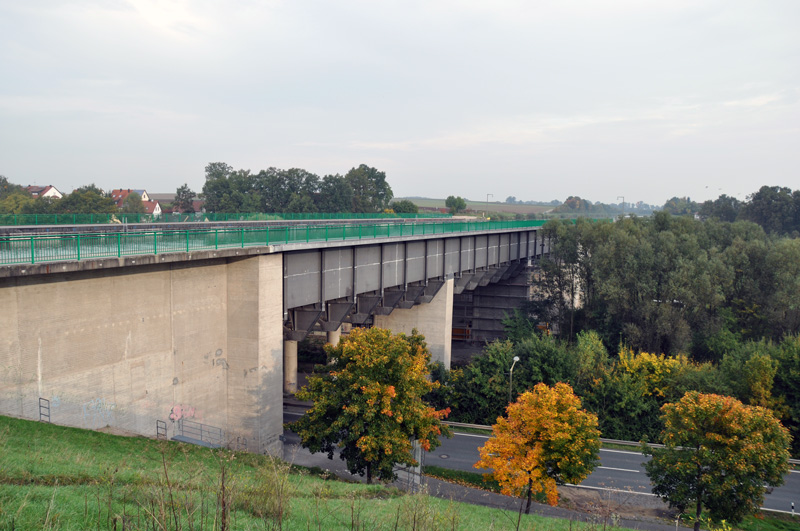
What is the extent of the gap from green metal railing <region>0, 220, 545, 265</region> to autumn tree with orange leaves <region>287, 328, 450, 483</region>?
17.9 feet

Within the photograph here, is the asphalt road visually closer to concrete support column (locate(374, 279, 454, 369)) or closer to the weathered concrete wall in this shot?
the weathered concrete wall

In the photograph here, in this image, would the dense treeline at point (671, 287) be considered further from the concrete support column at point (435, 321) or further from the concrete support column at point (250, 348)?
the concrete support column at point (250, 348)

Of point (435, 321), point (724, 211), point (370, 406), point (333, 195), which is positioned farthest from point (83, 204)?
point (724, 211)

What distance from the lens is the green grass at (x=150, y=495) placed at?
713cm

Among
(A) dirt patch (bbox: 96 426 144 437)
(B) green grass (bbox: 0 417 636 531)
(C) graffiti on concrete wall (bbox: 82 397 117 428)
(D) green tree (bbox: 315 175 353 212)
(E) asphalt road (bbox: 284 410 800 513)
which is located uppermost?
(D) green tree (bbox: 315 175 353 212)

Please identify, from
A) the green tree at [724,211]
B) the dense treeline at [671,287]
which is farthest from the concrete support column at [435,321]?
the green tree at [724,211]

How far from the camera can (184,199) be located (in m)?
106

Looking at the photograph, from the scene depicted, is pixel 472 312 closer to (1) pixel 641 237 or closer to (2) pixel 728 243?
(1) pixel 641 237

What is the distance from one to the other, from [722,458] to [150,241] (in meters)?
19.9

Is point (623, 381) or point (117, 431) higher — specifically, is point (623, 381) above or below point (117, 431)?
below

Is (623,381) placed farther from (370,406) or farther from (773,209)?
(773,209)

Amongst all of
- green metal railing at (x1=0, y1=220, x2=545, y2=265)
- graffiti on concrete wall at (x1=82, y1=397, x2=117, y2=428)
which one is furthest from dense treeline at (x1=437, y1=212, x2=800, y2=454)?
graffiti on concrete wall at (x1=82, y1=397, x2=117, y2=428)

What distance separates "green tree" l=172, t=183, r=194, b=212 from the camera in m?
105

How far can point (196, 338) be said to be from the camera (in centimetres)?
2167
